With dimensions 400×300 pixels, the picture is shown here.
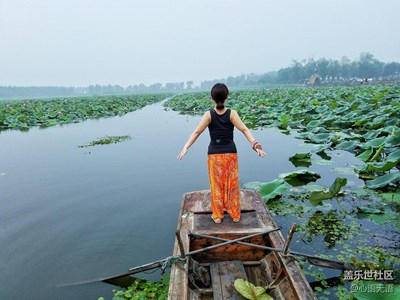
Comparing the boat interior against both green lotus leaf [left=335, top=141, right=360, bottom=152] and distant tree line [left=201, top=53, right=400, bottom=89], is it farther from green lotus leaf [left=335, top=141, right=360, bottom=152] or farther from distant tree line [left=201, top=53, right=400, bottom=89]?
distant tree line [left=201, top=53, right=400, bottom=89]

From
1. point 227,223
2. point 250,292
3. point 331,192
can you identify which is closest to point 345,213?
point 331,192

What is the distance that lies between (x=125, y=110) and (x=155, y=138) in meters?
11.8

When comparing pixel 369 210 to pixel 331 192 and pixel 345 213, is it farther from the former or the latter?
pixel 331 192

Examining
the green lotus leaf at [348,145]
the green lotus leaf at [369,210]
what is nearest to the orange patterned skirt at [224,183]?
the green lotus leaf at [369,210]

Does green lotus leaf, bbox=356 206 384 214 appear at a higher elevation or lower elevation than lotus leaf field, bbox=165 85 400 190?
lower

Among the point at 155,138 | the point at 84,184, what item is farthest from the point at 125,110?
the point at 84,184

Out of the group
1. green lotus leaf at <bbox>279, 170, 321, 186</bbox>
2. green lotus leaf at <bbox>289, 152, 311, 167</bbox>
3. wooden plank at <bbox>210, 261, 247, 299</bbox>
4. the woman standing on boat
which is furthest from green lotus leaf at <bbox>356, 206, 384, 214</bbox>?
green lotus leaf at <bbox>289, 152, 311, 167</bbox>

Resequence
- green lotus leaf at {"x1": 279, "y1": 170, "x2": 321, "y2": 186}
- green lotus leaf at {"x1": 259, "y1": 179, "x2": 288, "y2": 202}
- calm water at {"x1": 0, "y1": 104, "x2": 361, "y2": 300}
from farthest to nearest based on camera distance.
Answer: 1. green lotus leaf at {"x1": 279, "y1": 170, "x2": 321, "y2": 186}
2. green lotus leaf at {"x1": 259, "y1": 179, "x2": 288, "y2": 202}
3. calm water at {"x1": 0, "y1": 104, "x2": 361, "y2": 300}

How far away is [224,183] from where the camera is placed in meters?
2.83

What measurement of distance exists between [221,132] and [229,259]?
1150 mm

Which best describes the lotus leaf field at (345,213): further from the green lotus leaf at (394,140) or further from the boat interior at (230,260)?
the boat interior at (230,260)

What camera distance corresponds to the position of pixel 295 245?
10.6 ft

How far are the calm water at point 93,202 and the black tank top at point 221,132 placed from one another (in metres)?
1.44

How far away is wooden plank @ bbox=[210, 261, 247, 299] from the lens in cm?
224
